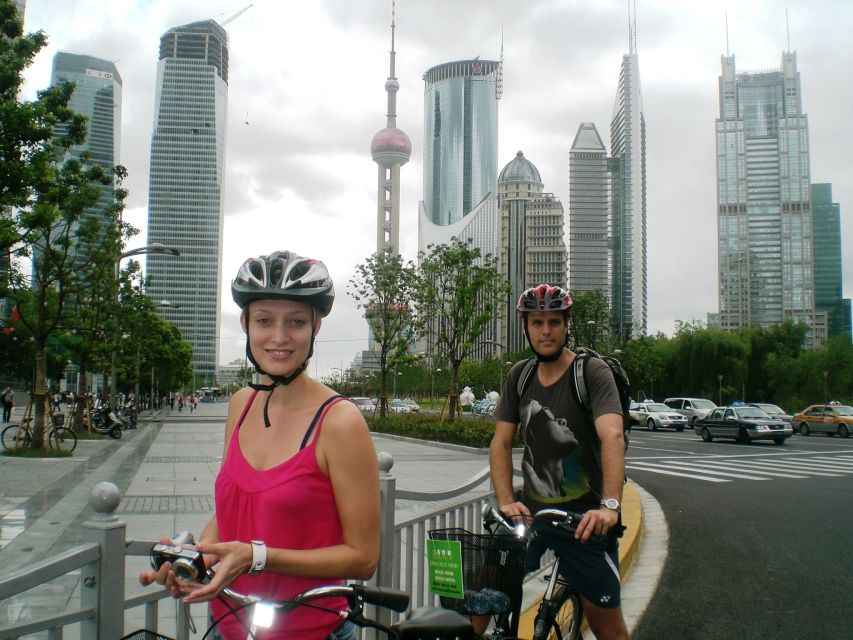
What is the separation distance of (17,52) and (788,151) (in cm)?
19534

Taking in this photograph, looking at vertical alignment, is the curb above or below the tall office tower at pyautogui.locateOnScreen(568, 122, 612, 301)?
below

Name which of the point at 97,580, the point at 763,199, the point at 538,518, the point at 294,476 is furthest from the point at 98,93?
the point at 763,199

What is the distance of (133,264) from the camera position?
1038 inches

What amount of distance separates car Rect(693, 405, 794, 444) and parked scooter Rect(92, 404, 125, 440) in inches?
853

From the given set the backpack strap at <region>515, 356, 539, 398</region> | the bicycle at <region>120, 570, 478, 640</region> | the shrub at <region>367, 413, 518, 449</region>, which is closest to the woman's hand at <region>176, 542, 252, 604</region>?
the bicycle at <region>120, 570, 478, 640</region>

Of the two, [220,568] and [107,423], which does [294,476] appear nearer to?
[220,568]

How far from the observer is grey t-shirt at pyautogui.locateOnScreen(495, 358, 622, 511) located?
10.3ft

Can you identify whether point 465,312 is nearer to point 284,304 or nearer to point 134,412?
point 134,412

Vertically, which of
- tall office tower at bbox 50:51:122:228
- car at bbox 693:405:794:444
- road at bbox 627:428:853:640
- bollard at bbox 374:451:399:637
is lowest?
car at bbox 693:405:794:444

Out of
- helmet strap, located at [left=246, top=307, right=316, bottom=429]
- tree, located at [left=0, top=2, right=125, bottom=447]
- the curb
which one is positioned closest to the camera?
helmet strap, located at [left=246, top=307, right=316, bottom=429]

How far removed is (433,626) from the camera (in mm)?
1646

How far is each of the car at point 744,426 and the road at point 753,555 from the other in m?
10.4

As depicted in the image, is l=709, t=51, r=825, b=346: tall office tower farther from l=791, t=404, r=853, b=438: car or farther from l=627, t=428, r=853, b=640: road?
l=627, t=428, r=853, b=640: road

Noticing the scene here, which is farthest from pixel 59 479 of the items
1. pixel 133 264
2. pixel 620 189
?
pixel 620 189
